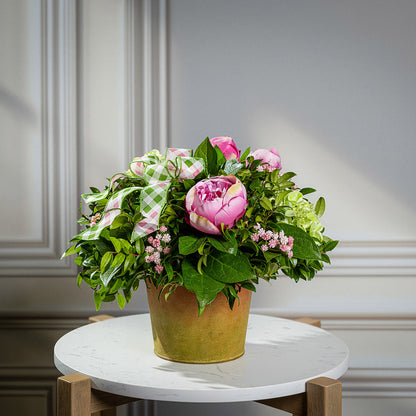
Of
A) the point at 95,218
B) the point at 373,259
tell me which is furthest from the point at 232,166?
the point at 373,259

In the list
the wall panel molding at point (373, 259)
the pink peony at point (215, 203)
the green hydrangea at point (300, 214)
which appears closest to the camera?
the pink peony at point (215, 203)

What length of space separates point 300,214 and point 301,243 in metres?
0.05

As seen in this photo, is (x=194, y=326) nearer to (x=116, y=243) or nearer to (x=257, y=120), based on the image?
(x=116, y=243)

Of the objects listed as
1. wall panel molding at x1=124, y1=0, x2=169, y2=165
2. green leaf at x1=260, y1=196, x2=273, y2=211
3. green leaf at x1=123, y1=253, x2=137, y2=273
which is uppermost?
wall panel molding at x1=124, y1=0, x2=169, y2=165

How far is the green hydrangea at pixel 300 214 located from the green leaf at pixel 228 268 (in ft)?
0.39

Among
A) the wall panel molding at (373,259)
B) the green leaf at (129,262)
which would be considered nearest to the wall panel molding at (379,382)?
the wall panel molding at (373,259)

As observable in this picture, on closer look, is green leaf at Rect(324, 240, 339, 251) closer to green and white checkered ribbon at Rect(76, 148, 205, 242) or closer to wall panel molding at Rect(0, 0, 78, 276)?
green and white checkered ribbon at Rect(76, 148, 205, 242)

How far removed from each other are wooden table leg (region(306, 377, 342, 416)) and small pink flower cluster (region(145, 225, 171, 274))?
286mm

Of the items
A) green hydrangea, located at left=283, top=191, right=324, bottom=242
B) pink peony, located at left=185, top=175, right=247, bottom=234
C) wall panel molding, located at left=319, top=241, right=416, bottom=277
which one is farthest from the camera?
wall panel molding, located at left=319, top=241, right=416, bottom=277

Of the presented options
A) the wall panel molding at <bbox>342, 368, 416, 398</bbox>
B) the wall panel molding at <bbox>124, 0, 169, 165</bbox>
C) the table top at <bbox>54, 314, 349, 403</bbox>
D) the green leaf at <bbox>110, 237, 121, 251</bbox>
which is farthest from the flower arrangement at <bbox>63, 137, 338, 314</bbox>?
the wall panel molding at <bbox>342, 368, 416, 398</bbox>

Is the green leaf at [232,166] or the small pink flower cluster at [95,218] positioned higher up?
the green leaf at [232,166]

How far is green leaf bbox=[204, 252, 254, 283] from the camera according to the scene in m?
0.65

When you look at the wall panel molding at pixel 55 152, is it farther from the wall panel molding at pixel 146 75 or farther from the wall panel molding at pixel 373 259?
the wall panel molding at pixel 373 259

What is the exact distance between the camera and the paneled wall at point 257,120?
128 cm
